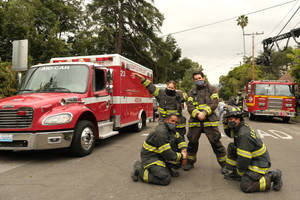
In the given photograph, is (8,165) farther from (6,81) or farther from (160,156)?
(6,81)

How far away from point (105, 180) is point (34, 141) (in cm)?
189

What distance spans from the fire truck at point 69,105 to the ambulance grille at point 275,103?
10536 mm

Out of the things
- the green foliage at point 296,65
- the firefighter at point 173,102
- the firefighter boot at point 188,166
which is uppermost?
the green foliage at point 296,65

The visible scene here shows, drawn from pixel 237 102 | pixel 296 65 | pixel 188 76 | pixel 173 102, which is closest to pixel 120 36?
pixel 237 102

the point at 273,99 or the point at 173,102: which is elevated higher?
the point at 273,99

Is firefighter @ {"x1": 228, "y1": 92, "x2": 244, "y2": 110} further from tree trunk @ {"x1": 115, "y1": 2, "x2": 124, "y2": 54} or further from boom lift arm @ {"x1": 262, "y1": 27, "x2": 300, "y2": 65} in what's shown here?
tree trunk @ {"x1": 115, "y1": 2, "x2": 124, "y2": 54}

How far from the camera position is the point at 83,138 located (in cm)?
570

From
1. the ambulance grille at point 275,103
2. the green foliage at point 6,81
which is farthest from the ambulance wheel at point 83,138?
the ambulance grille at point 275,103

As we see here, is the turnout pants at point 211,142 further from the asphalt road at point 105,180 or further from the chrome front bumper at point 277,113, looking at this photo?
the chrome front bumper at point 277,113

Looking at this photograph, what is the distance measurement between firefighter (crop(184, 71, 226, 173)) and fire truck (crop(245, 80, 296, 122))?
39.6 feet

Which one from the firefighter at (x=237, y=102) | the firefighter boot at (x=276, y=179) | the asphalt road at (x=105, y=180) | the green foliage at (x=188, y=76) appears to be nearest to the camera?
the asphalt road at (x=105, y=180)

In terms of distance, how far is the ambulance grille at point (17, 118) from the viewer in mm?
4961

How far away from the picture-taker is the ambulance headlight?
503 centimetres

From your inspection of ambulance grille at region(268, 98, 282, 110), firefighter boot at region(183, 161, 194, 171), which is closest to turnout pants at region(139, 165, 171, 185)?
firefighter boot at region(183, 161, 194, 171)
